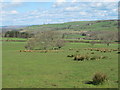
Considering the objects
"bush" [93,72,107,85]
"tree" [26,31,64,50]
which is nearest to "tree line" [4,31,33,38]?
"tree" [26,31,64,50]

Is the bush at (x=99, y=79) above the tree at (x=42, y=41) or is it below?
below

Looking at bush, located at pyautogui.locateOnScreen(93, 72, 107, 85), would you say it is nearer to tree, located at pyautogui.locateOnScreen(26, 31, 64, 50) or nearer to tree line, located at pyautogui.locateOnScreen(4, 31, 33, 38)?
tree, located at pyautogui.locateOnScreen(26, 31, 64, 50)

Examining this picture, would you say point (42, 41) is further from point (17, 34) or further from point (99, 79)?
point (17, 34)

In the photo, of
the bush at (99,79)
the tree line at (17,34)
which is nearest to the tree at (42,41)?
the bush at (99,79)

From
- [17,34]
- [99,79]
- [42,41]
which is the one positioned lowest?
[99,79]

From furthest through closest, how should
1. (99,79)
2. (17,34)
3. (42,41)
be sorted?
1. (17,34)
2. (42,41)
3. (99,79)

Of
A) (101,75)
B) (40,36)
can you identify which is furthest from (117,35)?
(101,75)

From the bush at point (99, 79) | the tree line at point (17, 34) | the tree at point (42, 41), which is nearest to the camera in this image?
the bush at point (99, 79)

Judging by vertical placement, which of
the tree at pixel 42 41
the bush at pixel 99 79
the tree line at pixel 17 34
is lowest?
the bush at pixel 99 79

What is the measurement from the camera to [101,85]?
49.2 feet

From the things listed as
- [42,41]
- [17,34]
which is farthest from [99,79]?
[17,34]

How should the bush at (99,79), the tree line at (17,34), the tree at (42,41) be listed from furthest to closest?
the tree line at (17,34)
the tree at (42,41)
the bush at (99,79)

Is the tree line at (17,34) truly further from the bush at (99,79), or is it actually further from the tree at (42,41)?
the bush at (99,79)

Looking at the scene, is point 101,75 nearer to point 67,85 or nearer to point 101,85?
point 101,85
